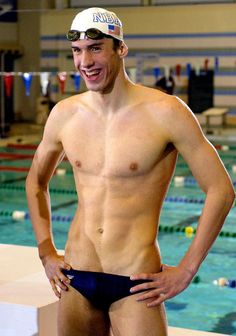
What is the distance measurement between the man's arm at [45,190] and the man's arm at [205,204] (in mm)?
384

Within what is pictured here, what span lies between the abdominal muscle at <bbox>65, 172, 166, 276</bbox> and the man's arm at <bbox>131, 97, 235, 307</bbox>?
0.25 ft

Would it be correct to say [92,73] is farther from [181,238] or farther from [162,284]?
[181,238]

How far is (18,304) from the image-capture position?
10.2 ft

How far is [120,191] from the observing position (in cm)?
243

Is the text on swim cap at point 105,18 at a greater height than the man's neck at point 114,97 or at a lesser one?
greater

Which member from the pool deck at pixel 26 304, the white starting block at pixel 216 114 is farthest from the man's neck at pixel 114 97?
the white starting block at pixel 216 114

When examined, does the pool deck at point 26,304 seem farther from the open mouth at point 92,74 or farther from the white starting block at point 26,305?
the open mouth at point 92,74

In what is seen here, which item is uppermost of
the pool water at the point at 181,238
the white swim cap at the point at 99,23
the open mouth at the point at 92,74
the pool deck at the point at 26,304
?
the white swim cap at the point at 99,23

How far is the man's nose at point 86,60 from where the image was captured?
2.29 meters

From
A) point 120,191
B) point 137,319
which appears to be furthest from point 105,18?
point 137,319

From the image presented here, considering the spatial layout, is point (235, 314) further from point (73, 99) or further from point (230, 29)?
point (230, 29)

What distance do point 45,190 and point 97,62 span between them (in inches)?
24.8

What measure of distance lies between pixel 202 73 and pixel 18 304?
648 inches

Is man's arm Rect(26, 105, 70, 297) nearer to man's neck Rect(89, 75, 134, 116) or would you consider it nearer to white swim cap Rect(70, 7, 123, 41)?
man's neck Rect(89, 75, 134, 116)
